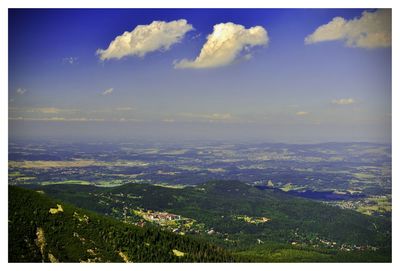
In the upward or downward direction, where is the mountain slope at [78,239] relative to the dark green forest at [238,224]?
upward

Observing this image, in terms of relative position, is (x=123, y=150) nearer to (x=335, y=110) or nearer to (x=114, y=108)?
(x=114, y=108)

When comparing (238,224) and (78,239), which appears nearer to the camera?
(78,239)

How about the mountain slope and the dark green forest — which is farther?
the dark green forest

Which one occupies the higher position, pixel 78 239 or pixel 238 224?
pixel 78 239

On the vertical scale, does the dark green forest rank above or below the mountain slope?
below

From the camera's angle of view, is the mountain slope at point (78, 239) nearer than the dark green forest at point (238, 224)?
Yes
